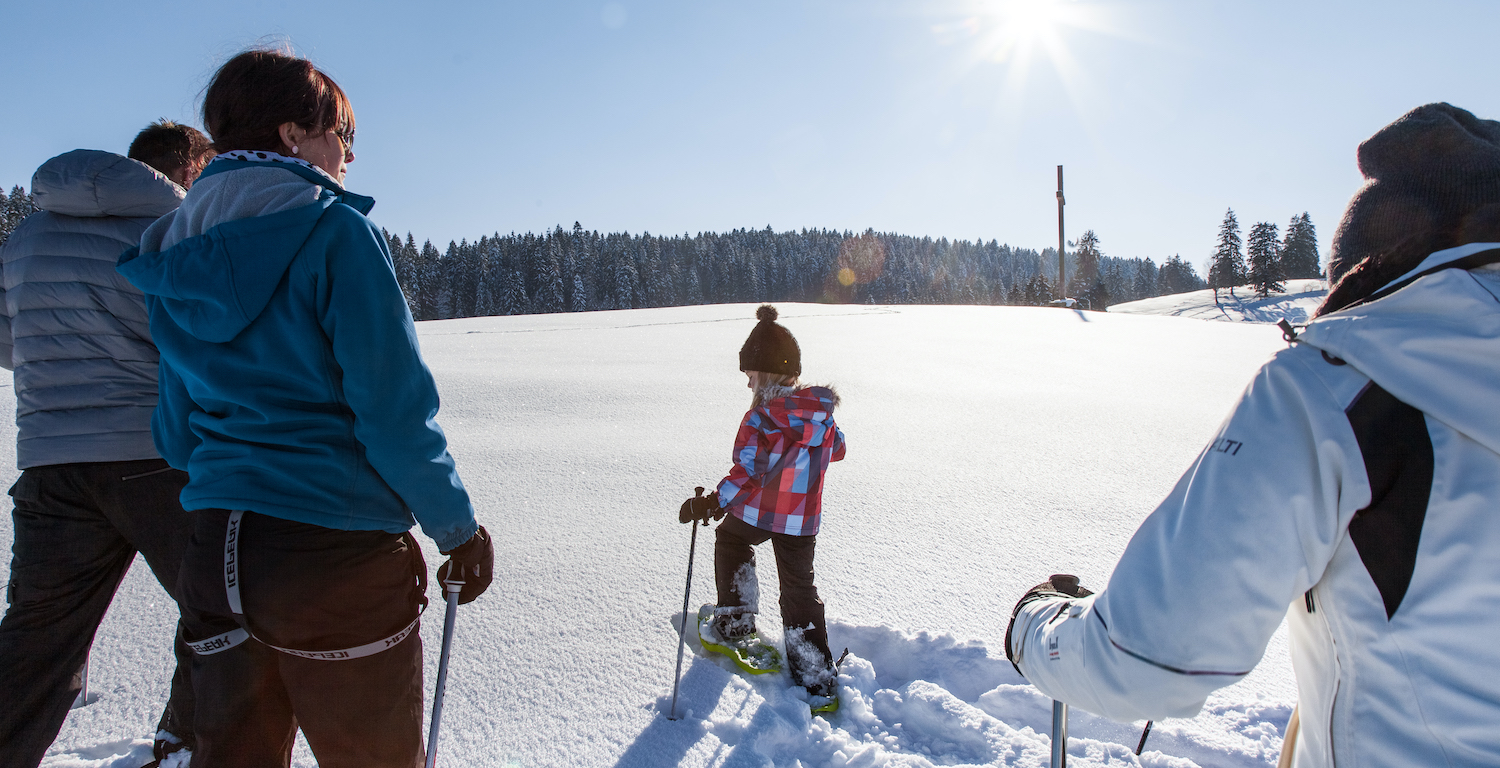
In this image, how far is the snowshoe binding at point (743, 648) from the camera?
2.32 meters

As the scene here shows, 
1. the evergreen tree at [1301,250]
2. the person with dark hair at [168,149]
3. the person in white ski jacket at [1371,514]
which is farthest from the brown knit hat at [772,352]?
the evergreen tree at [1301,250]

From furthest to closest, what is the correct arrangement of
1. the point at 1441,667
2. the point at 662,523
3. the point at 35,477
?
the point at 662,523, the point at 35,477, the point at 1441,667

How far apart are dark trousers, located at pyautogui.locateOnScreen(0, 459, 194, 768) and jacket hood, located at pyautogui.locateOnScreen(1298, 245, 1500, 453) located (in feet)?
7.58

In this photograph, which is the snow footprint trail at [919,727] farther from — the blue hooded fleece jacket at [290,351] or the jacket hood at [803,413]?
the blue hooded fleece jacket at [290,351]

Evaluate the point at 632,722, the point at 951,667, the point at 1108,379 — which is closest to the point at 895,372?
the point at 1108,379

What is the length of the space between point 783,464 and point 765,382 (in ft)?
1.11

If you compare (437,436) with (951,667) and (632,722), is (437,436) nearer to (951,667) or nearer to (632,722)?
(632,722)

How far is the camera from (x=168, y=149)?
1898 millimetres

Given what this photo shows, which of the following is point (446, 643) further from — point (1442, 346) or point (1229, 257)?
point (1229, 257)

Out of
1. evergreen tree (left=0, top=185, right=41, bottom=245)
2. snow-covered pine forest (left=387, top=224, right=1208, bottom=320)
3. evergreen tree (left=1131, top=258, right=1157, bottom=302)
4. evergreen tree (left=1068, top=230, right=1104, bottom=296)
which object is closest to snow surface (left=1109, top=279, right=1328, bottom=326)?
snow-covered pine forest (left=387, top=224, right=1208, bottom=320)

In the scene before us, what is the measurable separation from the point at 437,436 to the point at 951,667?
1884mm

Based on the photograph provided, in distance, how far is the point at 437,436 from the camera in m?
1.23

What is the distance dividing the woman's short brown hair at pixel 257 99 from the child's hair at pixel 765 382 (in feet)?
5.19

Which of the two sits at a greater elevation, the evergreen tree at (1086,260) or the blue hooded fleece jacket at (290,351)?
the evergreen tree at (1086,260)
